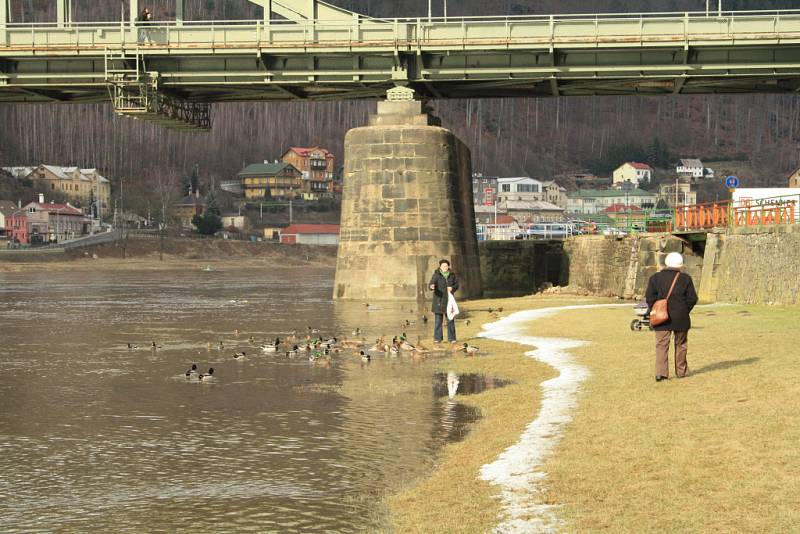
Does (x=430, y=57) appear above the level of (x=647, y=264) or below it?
above

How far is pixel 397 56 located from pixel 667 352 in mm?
34137

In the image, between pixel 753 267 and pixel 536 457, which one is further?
pixel 753 267

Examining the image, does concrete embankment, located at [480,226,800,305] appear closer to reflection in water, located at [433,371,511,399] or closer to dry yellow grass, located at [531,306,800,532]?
dry yellow grass, located at [531,306,800,532]

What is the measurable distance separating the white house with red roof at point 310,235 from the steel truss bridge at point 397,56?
139 metres

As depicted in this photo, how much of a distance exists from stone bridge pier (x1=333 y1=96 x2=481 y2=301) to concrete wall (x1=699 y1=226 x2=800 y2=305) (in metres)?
13.1

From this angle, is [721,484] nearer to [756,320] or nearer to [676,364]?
[676,364]

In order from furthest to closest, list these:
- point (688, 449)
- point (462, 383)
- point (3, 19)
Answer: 1. point (3, 19)
2. point (462, 383)
3. point (688, 449)

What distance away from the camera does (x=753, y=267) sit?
37.5 meters

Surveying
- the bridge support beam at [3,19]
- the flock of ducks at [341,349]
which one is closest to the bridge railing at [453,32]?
the bridge support beam at [3,19]

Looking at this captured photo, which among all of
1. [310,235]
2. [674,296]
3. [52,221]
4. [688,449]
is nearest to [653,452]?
[688,449]

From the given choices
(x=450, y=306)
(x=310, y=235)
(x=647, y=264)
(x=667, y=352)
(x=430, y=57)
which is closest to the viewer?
(x=667, y=352)

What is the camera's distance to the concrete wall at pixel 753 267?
34.3 m

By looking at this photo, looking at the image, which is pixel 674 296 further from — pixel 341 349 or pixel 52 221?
pixel 52 221

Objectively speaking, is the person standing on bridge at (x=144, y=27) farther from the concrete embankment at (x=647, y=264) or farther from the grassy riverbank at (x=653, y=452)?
the grassy riverbank at (x=653, y=452)
